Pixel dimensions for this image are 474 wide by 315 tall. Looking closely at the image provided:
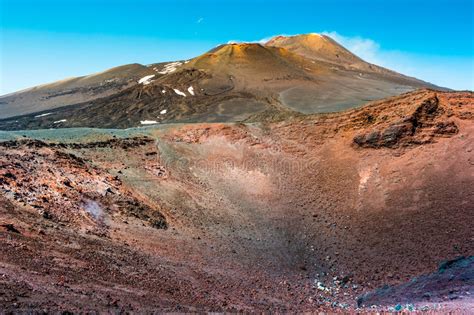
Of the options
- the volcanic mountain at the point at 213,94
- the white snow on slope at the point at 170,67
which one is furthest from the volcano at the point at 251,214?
the white snow on slope at the point at 170,67

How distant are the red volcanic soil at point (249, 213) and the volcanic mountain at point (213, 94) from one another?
8231mm

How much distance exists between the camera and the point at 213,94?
5922 centimetres

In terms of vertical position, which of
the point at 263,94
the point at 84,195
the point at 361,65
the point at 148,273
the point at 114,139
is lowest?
the point at 148,273

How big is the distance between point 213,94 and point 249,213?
3769 cm

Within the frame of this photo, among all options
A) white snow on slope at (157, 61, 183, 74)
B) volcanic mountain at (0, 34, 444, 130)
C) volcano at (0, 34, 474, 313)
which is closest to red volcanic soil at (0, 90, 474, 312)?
volcano at (0, 34, 474, 313)

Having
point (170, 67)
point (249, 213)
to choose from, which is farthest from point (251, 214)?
point (170, 67)

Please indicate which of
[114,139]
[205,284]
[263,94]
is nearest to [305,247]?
[205,284]

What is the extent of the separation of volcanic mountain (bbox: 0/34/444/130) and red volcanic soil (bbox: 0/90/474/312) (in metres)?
8.23

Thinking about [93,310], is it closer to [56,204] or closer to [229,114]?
[56,204]

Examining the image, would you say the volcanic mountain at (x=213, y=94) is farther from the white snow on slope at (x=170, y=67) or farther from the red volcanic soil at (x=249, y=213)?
the red volcanic soil at (x=249, y=213)

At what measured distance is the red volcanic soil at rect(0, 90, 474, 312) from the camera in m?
12.5

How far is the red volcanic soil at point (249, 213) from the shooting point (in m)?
12.5

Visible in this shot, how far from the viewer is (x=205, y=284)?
47.3ft

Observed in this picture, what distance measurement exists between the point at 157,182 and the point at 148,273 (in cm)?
1016
